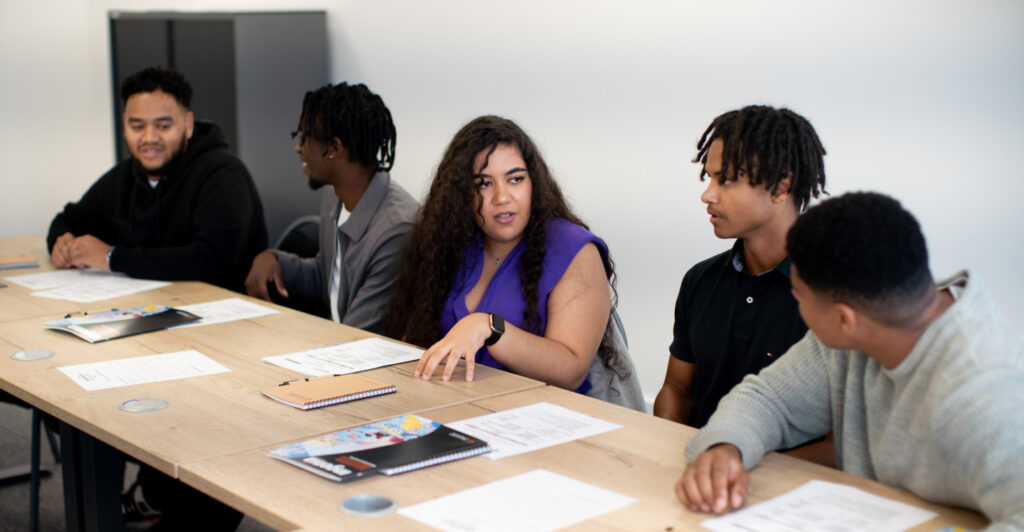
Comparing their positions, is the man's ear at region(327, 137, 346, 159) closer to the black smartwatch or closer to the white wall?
the black smartwatch

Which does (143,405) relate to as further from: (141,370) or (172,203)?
(172,203)

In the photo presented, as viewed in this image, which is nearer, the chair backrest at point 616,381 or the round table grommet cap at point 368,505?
the round table grommet cap at point 368,505

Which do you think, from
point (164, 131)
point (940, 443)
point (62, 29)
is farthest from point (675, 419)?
point (62, 29)

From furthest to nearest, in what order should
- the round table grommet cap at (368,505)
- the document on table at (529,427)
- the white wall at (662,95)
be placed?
the white wall at (662,95) < the document on table at (529,427) < the round table grommet cap at (368,505)

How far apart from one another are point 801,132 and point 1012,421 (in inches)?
37.9

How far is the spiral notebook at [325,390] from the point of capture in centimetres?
176

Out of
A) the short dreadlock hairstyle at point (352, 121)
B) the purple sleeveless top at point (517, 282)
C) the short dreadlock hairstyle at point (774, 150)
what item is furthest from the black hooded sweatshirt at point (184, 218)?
the short dreadlock hairstyle at point (774, 150)

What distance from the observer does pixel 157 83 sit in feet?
11.2

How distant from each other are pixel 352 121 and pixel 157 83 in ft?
3.00

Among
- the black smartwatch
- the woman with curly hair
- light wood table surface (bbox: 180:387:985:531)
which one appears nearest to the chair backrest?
the woman with curly hair

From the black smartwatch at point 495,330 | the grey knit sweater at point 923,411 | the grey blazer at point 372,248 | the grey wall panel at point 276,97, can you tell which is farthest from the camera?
the grey wall panel at point 276,97

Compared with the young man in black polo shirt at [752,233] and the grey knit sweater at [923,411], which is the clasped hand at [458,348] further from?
the grey knit sweater at [923,411]

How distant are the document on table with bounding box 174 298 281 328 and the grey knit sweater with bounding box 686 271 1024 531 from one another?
4.84 feet

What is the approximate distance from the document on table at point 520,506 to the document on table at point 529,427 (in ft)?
0.45
